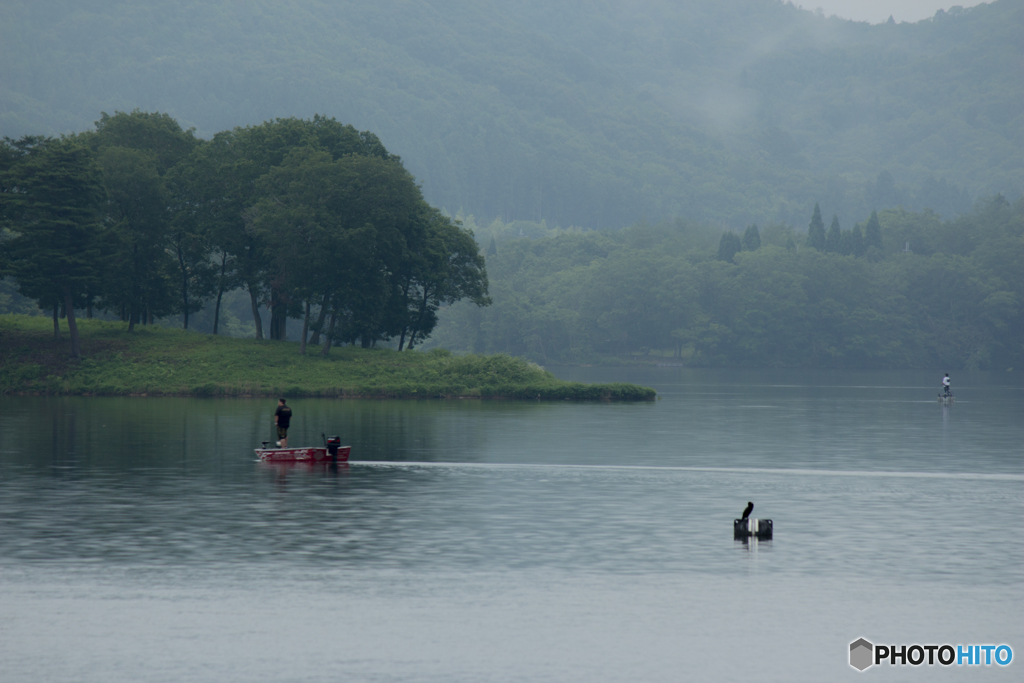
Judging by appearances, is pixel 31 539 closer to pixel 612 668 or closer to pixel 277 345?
pixel 612 668

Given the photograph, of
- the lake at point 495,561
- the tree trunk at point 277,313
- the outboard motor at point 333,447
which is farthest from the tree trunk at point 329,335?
the outboard motor at point 333,447

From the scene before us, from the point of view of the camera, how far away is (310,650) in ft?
56.0

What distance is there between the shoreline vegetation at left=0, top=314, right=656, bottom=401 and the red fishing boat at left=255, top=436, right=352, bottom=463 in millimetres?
46135

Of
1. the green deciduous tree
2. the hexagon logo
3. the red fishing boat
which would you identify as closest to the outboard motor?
the red fishing boat

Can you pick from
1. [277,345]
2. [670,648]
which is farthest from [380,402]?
[670,648]

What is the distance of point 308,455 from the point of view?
41406 mm

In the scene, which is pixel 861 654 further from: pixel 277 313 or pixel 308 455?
pixel 277 313

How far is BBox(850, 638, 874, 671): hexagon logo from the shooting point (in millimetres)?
16688

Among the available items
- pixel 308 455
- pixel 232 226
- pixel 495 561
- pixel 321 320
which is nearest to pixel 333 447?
pixel 308 455

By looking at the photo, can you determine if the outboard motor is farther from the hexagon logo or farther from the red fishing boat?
the hexagon logo

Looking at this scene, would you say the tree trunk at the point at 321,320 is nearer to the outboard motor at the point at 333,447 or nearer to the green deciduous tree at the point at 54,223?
the green deciduous tree at the point at 54,223

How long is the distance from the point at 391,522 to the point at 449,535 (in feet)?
7.89

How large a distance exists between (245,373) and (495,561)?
68.9 metres

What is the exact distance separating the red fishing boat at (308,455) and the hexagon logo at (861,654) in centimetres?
2614
